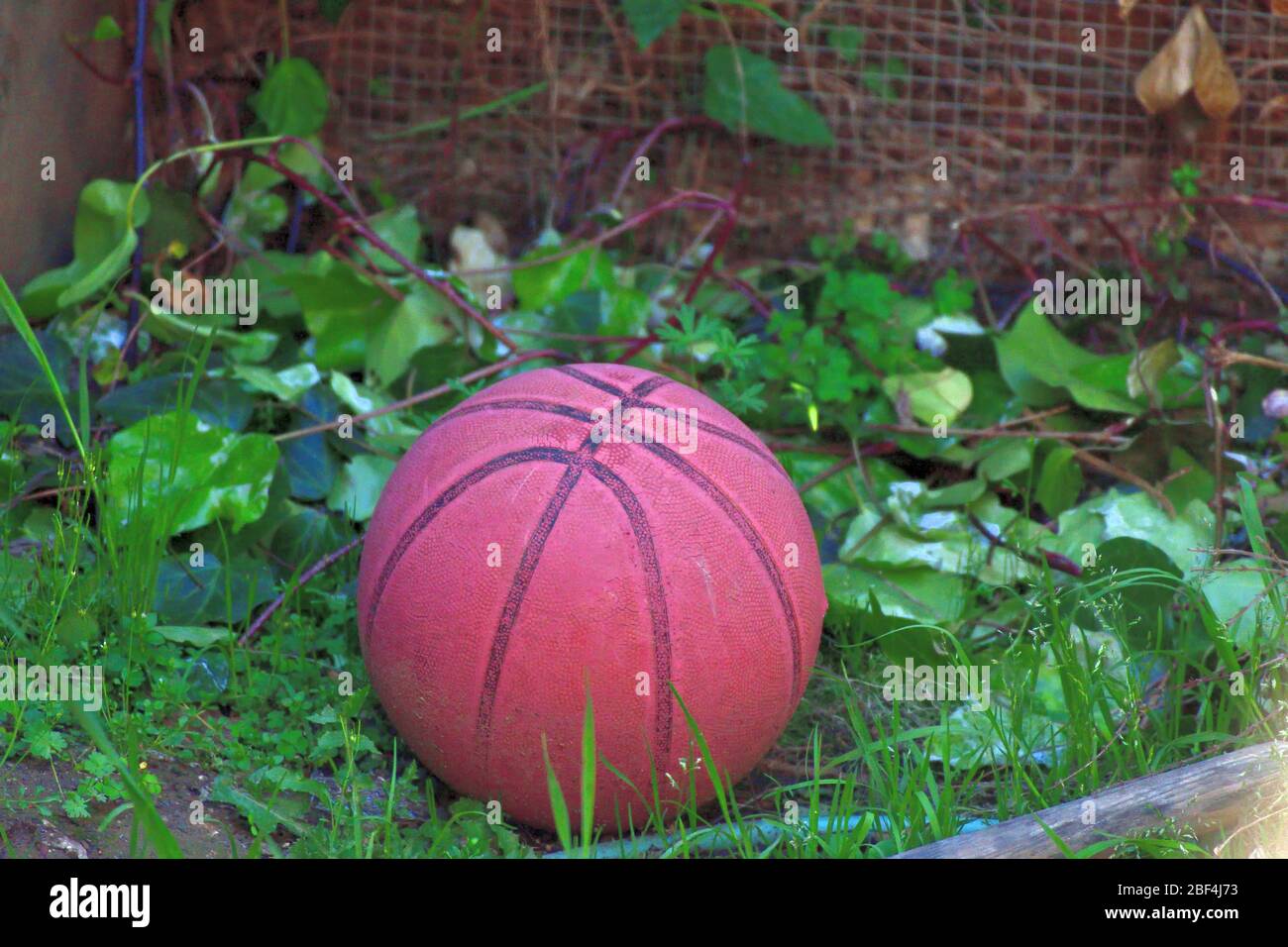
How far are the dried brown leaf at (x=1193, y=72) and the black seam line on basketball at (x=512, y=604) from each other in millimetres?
3513

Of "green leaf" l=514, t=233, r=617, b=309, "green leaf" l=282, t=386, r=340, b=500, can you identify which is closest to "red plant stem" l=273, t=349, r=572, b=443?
"green leaf" l=282, t=386, r=340, b=500

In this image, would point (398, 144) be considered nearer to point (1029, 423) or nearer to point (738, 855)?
point (1029, 423)

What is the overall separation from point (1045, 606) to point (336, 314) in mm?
2373

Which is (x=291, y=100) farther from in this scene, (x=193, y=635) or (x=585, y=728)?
(x=585, y=728)

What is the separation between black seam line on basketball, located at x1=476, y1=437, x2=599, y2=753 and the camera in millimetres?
2404

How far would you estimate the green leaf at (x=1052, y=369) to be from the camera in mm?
3961

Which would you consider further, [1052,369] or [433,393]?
[1052,369]

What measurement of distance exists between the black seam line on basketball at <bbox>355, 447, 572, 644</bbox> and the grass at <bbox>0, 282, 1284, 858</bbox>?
353 mm

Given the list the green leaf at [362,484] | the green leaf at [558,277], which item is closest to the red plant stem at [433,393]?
the green leaf at [362,484]

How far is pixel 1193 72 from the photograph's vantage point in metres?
4.81

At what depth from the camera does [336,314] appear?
4.07 meters

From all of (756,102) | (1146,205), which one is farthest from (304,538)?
(1146,205)

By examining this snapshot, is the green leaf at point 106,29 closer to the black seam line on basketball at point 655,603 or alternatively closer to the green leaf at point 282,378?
the green leaf at point 282,378

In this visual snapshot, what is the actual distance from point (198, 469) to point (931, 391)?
226cm
